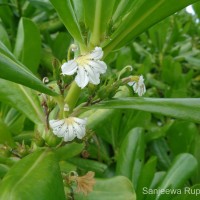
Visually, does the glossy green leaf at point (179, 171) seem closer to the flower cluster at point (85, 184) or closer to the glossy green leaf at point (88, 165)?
the glossy green leaf at point (88, 165)

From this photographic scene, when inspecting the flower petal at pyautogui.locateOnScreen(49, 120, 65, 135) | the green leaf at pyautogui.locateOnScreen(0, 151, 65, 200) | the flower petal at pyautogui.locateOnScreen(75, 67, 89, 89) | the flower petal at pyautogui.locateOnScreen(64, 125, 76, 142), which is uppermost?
the flower petal at pyautogui.locateOnScreen(75, 67, 89, 89)

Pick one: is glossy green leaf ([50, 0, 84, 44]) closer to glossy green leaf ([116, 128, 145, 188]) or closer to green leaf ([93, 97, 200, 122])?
green leaf ([93, 97, 200, 122])

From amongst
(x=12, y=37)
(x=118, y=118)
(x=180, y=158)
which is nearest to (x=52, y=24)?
(x=12, y=37)

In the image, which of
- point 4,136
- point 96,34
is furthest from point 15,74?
point 4,136

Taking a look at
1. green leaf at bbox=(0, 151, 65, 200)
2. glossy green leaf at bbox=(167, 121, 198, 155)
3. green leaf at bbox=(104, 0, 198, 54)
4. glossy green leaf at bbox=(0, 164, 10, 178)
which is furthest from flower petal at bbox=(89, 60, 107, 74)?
glossy green leaf at bbox=(167, 121, 198, 155)

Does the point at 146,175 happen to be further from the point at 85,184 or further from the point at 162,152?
the point at 162,152

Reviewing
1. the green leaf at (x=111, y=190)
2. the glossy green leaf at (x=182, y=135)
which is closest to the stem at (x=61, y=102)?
the green leaf at (x=111, y=190)
